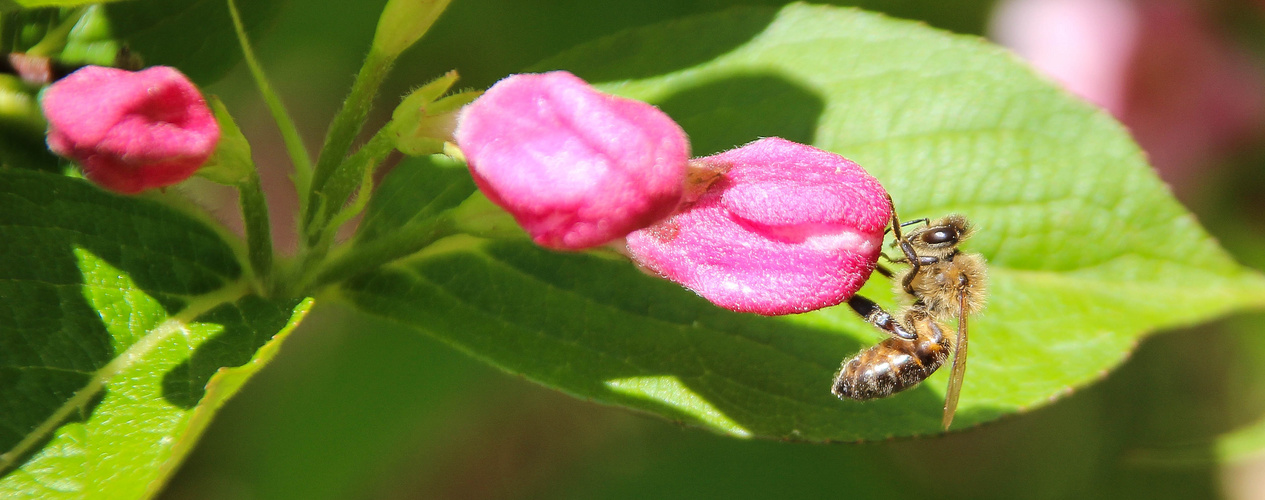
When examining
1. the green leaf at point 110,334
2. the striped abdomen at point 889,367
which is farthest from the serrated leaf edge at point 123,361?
the striped abdomen at point 889,367

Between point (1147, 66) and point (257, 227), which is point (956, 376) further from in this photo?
point (1147, 66)

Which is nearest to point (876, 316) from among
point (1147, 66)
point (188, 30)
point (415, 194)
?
point (415, 194)

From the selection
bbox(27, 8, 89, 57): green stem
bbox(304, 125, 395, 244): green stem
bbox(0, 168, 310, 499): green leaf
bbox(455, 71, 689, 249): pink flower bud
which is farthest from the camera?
bbox(27, 8, 89, 57): green stem

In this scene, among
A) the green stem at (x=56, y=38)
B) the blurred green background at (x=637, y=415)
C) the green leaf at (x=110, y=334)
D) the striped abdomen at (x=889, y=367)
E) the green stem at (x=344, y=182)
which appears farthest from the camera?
the blurred green background at (x=637, y=415)

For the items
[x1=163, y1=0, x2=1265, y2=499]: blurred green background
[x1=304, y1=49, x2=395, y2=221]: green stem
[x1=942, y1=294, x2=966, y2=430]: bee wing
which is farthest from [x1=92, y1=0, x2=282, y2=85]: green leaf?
[x1=942, y1=294, x2=966, y2=430]: bee wing

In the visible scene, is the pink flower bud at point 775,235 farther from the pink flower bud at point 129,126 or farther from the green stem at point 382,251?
the pink flower bud at point 129,126

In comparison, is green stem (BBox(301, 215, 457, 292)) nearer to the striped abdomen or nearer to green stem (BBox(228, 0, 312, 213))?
green stem (BBox(228, 0, 312, 213))

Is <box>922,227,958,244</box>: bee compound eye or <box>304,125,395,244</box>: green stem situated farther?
<box>922,227,958,244</box>: bee compound eye
